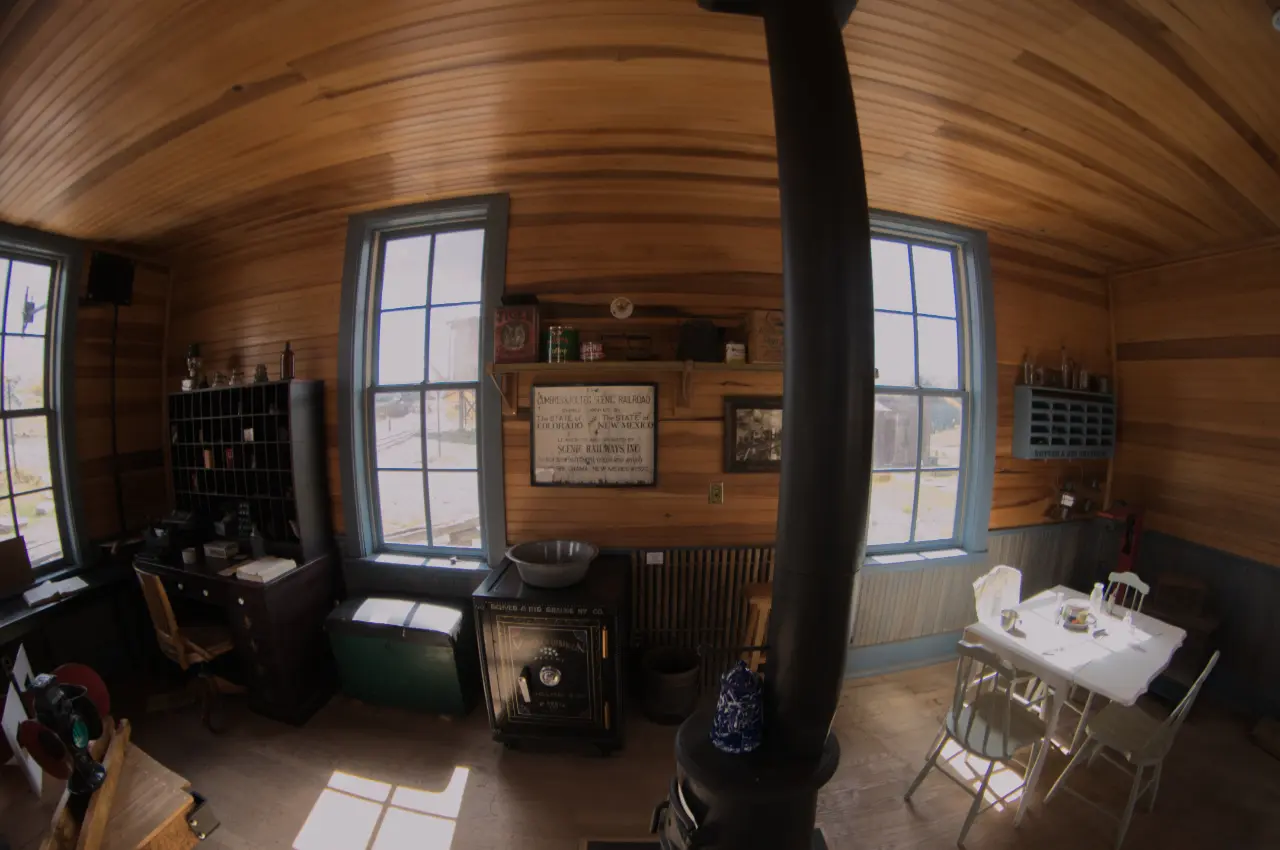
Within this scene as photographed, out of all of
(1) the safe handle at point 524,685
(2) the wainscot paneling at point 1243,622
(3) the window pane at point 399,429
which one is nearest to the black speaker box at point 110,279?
(3) the window pane at point 399,429

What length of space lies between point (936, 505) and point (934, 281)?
1.83 m

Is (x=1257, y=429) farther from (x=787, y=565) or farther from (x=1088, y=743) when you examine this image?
(x=787, y=565)

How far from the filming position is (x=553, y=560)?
2906 millimetres

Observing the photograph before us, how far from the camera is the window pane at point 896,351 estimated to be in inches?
132

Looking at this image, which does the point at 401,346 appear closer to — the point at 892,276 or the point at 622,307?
the point at 622,307

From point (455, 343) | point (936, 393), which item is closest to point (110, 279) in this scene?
point (455, 343)

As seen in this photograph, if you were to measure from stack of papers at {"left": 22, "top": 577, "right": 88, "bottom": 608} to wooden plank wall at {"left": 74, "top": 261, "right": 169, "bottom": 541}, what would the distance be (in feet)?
1.68

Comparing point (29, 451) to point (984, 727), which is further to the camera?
point (29, 451)

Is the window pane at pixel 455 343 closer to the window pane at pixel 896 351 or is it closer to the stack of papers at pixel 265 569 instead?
the stack of papers at pixel 265 569

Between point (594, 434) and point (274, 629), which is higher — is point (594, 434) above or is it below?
above

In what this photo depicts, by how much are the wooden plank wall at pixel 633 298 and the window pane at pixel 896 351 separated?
0.78 metres

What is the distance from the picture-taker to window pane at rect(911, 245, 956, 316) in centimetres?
341

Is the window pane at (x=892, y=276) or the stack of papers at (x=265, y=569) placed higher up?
the window pane at (x=892, y=276)

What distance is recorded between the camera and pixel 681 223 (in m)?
2.88
